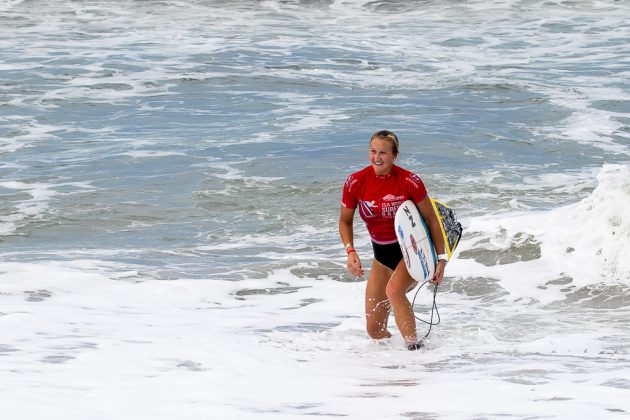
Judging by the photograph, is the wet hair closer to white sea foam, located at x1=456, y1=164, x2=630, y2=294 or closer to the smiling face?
the smiling face

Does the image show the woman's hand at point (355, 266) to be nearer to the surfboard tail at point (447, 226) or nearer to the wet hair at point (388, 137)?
the surfboard tail at point (447, 226)

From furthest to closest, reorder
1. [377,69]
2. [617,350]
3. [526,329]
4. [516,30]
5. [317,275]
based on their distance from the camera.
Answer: [516,30]
[377,69]
[317,275]
[526,329]
[617,350]

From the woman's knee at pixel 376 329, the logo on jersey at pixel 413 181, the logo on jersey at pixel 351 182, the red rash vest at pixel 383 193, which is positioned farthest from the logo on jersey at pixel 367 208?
the woman's knee at pixel 376 329

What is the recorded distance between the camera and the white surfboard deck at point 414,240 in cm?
679

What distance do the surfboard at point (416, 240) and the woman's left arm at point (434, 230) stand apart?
26 mm

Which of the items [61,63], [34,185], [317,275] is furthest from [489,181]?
[61,63]

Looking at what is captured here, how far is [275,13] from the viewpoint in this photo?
3066cm

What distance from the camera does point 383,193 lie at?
271 inches

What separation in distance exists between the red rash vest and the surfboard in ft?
0.23

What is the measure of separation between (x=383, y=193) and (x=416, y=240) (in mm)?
366

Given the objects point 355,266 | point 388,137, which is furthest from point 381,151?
point 355,266

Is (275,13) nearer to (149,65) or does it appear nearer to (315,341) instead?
(149,65)

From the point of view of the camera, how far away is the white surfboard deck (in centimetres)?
679

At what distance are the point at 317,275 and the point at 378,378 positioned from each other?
3919 mm
